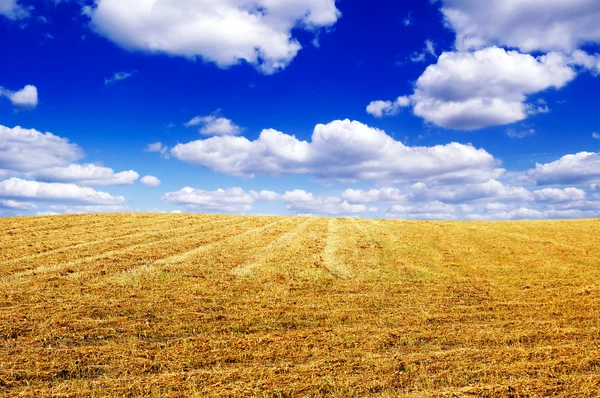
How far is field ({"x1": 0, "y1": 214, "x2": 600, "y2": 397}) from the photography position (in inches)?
315

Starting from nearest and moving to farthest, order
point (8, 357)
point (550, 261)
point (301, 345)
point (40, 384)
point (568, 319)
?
1. point (40, 384)
2. point (8, 357)
3. point (301, 345)
4. point (568, 319)
5. point (550, 261)

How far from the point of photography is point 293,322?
11602 mm

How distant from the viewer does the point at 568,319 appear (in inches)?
478

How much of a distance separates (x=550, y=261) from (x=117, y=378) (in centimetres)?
2144

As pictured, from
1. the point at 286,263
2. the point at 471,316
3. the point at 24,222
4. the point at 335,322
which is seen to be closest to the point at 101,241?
the point at 286,263

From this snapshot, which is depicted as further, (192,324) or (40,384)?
(192,324)

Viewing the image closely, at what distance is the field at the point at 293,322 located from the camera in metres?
8.00

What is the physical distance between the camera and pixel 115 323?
11.5 meters

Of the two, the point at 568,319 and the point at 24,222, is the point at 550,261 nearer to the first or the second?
the point at 568,319

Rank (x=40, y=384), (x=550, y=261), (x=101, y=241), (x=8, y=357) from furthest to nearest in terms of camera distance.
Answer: (x=101, y=241) < (x=550, y=261) < (x=8, y=357) < (x=40, y=384)

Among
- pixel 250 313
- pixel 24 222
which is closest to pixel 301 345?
pixel 250 313

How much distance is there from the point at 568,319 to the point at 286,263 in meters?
11.4

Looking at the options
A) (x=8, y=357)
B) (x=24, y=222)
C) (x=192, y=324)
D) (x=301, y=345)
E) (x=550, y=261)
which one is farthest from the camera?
(x=24, y=222)

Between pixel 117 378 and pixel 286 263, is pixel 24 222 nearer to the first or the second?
pixel 286 263
